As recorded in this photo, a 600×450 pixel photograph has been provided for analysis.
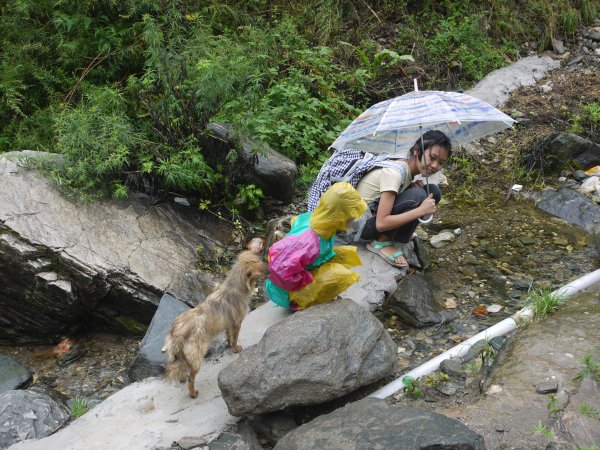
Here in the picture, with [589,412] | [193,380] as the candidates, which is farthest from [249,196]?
[589,412]

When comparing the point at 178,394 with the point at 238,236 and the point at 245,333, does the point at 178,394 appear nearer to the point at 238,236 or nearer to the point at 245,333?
the point at 245,333

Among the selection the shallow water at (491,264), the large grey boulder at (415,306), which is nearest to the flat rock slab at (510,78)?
the shallow water at (491,264)

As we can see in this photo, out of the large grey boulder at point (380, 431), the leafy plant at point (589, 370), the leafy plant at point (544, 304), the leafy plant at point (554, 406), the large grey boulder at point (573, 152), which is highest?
the large grey boulder at point (380, 431)

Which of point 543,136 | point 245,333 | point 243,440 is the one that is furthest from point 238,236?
point 543,136

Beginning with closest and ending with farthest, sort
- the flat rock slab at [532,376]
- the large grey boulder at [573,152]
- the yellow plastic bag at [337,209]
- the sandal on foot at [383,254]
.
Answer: the flat rock slab at [532,376] → the yellow plastic bag at [337,209] → the sandal on foot at [383,254] → the large grey boulder at [573,152]

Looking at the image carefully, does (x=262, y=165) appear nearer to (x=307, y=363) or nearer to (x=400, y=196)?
(x=400, y=196)

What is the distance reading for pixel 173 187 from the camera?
6.33 m

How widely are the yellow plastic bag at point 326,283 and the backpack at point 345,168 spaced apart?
3.11ft

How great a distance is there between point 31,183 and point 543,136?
5684 millimetres

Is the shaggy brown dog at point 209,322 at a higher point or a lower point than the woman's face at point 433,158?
lower

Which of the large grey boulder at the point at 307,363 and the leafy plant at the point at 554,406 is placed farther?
the large grey boulder at the point at 307,363

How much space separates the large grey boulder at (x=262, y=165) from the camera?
251 inches

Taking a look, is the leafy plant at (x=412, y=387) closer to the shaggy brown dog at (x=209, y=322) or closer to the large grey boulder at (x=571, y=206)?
the shaggy brown dog at (x=209, y=322)

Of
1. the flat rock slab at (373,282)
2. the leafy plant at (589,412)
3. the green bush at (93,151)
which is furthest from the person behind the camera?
the green bush at (93,151)
